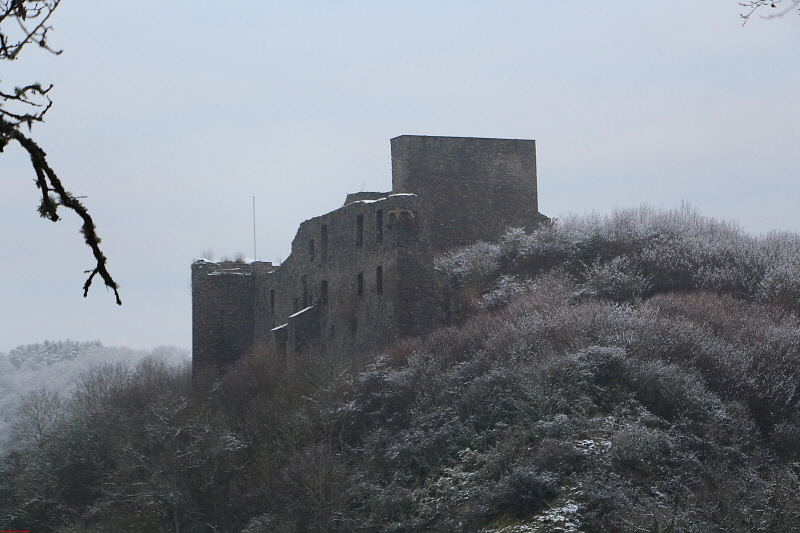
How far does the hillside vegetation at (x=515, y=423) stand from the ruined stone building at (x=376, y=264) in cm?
136

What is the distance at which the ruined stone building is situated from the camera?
1420 inches

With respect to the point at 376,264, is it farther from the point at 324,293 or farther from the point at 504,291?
the point at 504,291

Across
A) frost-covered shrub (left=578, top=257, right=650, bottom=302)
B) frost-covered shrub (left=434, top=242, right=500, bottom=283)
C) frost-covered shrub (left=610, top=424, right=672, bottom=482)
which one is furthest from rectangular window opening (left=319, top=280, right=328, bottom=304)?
frost-covered shrub (left=610, top=424, right=672, bottom=482)

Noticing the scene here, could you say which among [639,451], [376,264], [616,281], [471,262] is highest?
[376,264]

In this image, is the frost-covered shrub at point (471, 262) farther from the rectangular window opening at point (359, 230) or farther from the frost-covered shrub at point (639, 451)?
the frost-covered shrub at point (639, 451)

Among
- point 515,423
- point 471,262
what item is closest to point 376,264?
point 471,262

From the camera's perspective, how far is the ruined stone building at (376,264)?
3606 centimetres

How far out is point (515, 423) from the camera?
2948cm

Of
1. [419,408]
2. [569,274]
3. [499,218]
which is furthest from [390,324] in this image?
[499,218]

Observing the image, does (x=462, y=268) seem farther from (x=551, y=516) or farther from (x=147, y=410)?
(x=551, y=516)

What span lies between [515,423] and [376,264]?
917 cm

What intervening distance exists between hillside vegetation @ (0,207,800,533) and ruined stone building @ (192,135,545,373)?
1.36 metres

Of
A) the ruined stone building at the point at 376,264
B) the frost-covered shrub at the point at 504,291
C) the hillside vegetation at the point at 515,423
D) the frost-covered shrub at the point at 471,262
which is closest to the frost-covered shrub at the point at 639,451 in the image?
the hillside vegetation at the point at 515,423

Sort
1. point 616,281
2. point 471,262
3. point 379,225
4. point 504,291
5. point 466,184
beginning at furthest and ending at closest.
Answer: point 466,184 < point 471,262 < point 504,291 < point 616,281 < point 379,225
